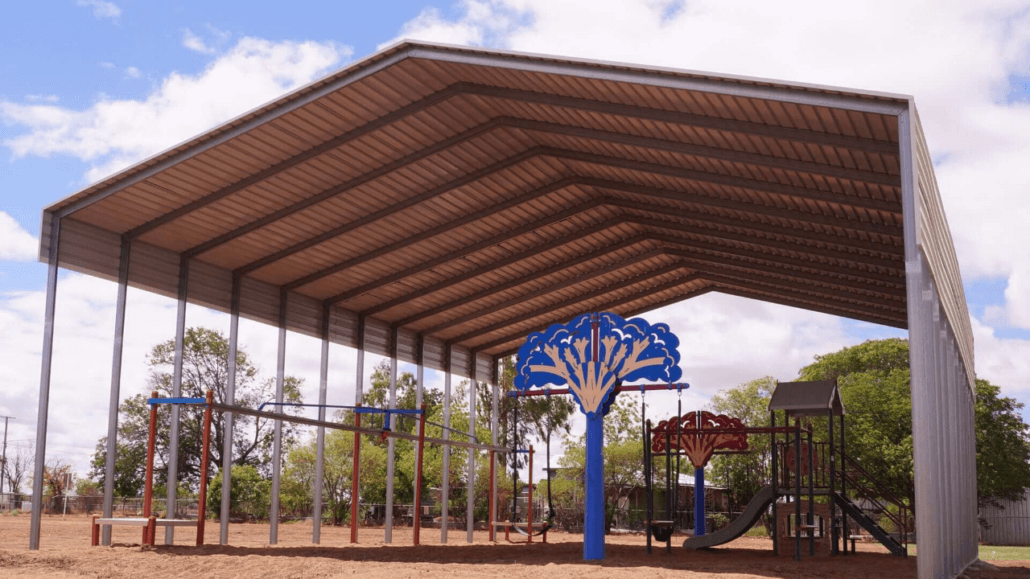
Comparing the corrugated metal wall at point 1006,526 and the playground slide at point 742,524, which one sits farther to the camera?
the corrugated metal wall at point 1006,526

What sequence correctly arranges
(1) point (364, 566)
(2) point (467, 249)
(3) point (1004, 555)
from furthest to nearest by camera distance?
1. (3) point (1004, 555)
2. (2) point (467, 249)
3. (1) point (364, 566)

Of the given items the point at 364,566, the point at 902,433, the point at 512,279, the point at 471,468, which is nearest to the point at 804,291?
the point at 512,279

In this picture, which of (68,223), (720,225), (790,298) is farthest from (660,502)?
(68,223)

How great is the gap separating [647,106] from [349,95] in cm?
469

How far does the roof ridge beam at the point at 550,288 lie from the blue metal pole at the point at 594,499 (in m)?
8.50

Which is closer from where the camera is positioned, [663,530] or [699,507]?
[663,530]

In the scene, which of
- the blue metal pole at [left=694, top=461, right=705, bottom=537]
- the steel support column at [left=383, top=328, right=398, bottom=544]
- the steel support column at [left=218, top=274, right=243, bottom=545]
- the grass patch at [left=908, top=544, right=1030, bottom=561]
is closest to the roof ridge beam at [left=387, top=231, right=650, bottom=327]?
the steel support column at [left=383, top=328, right=398, bottom=544]

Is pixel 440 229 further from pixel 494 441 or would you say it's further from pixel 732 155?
pixel 494 441

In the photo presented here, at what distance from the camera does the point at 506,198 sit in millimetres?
20328

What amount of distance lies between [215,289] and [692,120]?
11.5 metres

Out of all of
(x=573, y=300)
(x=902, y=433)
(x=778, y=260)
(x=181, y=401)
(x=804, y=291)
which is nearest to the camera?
(x=181, y=401)

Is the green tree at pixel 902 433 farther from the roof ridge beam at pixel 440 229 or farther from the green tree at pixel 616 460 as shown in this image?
the roof ridge beam at pixel 440 229

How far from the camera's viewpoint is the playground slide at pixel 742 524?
2047cm

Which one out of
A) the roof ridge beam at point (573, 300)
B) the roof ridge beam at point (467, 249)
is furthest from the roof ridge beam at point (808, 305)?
the roof ridge beam at point (467, 249)
